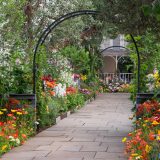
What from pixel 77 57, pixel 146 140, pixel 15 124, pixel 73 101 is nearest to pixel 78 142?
pixel 15 124

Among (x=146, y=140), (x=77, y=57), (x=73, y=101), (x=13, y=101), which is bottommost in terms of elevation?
(x=146, y=140)

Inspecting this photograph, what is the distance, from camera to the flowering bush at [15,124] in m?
6.99

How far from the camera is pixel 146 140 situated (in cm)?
616

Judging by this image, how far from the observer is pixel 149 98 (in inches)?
356

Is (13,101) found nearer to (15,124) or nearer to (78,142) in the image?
(15,124)

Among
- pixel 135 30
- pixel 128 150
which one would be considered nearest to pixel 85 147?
pixel 128 150

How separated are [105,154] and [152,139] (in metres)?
1.44

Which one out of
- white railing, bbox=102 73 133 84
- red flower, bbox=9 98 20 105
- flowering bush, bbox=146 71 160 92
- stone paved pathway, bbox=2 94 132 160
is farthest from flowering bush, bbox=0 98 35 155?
white railing, bbox=102 73 133 84

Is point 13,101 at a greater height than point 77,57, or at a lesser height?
lesser

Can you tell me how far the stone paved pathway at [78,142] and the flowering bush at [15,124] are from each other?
5.7 inches

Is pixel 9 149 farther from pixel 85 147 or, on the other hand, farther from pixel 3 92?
pixel 3 92

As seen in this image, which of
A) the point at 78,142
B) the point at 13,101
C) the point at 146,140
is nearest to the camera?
the point at 146,140

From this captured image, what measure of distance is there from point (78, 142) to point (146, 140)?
204cm

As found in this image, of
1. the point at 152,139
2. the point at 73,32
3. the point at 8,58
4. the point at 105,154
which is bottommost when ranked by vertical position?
the point at 105,154
